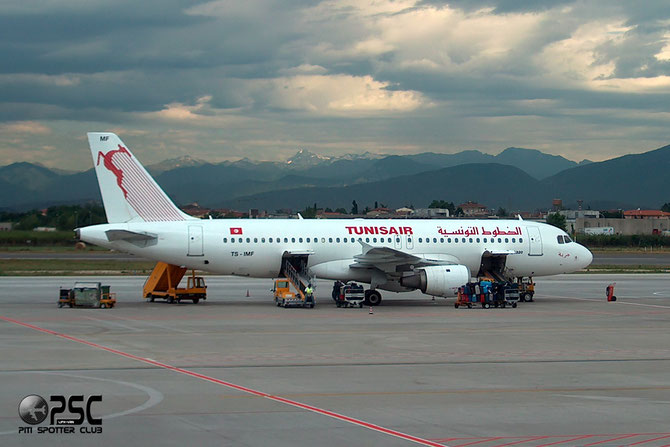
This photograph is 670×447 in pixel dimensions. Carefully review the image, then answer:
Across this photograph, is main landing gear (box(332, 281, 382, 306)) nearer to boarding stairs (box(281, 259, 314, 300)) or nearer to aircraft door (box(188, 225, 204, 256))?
boarding stairs (box(281, 259, 314, 300))

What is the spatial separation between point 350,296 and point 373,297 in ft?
6.86

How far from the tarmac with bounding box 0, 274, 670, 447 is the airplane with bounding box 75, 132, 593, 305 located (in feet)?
10.7

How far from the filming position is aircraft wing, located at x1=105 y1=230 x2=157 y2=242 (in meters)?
36.6

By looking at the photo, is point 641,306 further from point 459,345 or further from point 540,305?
point 459,345

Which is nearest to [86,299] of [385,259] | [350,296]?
[350,296]

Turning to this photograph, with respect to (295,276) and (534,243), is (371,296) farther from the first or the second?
(534,243)

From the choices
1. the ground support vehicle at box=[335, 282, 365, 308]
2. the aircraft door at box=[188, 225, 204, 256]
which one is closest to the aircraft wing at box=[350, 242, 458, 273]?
the ground support vehicle at box=[335, 282, 365, 308]

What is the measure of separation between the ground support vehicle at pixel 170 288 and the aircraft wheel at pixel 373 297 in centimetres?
771

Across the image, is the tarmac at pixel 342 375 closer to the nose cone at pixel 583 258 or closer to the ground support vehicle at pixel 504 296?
the ground support vehicle at pixel 504 296

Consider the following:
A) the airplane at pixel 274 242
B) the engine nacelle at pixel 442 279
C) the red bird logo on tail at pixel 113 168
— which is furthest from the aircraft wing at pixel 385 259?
the red bird logo on tail at pixel 113 168

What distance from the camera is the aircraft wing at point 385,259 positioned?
1471 inches

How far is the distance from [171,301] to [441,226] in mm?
13978

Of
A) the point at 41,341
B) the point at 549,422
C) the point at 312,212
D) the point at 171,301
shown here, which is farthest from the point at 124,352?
the point at 312,212

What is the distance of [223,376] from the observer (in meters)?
18.4
